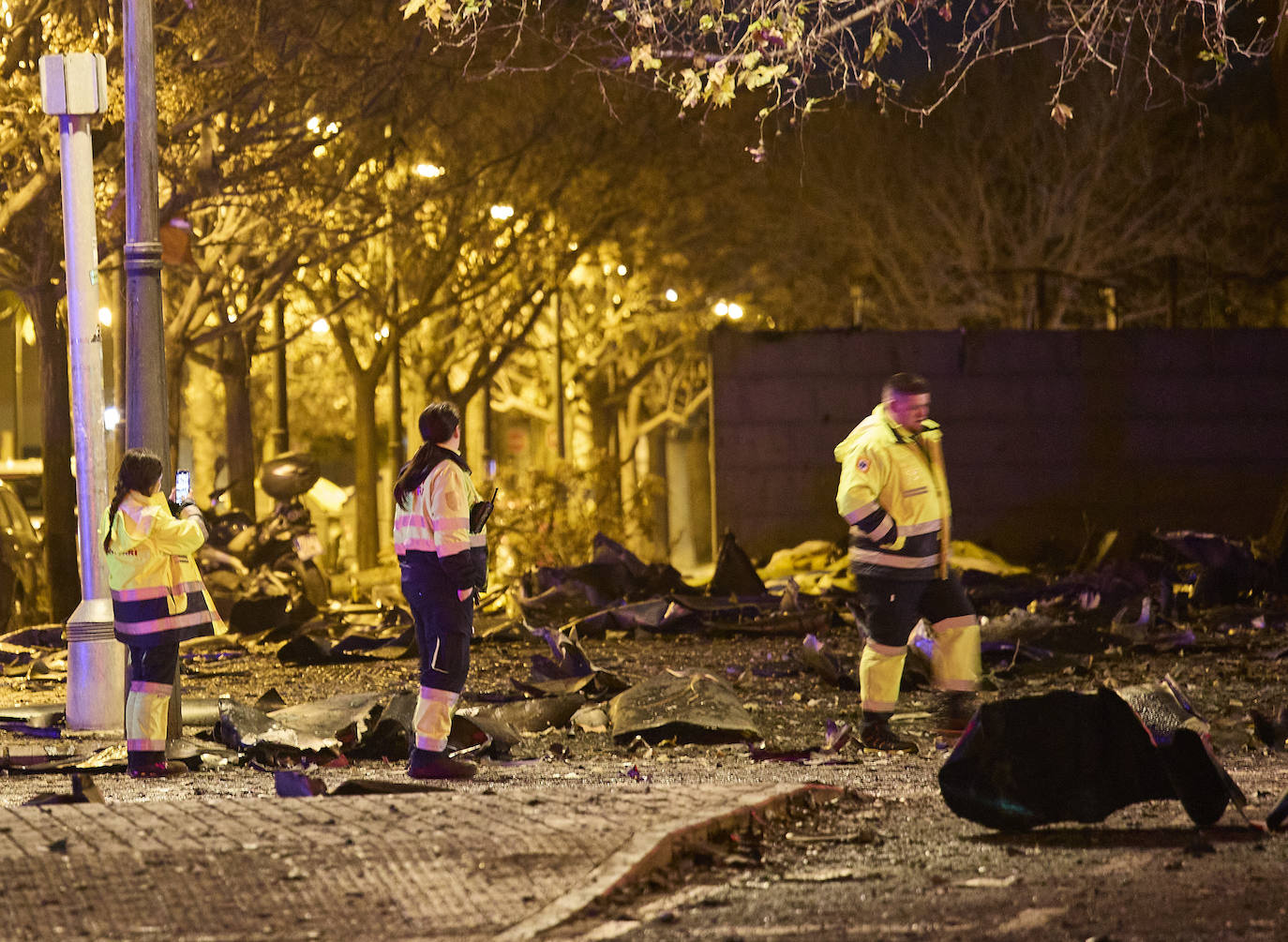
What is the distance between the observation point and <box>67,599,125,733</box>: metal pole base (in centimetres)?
980

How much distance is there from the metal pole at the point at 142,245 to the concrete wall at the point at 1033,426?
10.6 m

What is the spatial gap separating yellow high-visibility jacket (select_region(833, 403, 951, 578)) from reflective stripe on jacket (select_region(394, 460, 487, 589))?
1.90 metres

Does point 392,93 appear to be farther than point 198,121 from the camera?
Yes

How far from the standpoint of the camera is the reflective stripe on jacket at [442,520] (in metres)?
7.41

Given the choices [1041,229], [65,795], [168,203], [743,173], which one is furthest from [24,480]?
[1041,229]

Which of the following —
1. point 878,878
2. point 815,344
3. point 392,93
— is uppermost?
point 392,93

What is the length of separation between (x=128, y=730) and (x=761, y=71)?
4.51 metres

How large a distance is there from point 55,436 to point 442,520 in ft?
35.6

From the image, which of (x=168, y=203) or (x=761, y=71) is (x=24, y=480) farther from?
(x=761, y=71)

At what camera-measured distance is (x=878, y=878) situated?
215 inches

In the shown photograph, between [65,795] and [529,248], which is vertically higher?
[529,248]

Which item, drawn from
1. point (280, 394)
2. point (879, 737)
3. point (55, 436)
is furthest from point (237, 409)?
point (879, 737)

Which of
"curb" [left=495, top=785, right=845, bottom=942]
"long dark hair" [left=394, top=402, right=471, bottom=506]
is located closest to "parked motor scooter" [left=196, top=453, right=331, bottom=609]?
"long dark hair" [left=394, top=402, right=471, bottom=506]

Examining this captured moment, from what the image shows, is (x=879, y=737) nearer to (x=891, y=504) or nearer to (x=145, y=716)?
(x=891, y=504)
